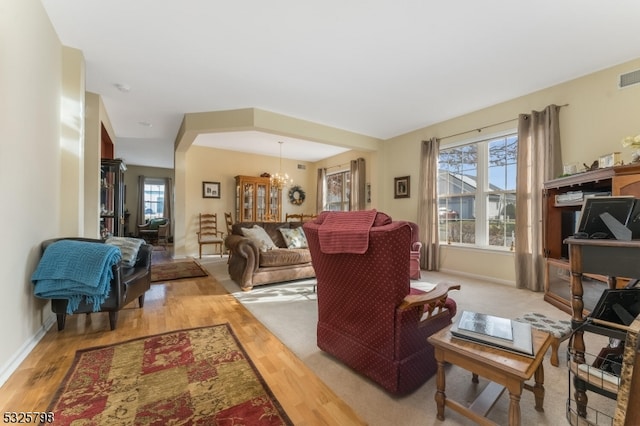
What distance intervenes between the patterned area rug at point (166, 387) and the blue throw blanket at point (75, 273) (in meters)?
0.44

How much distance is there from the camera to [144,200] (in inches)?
382

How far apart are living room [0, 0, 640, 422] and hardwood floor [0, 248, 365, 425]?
0.51ft

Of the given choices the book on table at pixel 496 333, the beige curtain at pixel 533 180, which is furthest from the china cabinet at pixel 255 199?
the book on table at pixel 496 333

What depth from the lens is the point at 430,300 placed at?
152cm

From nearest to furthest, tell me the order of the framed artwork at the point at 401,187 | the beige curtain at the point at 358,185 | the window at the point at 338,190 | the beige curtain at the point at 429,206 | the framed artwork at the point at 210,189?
the beige curtain at the point at 429,206 → the framed artwork at the point at 401,187 → the beige curtain at the point at 358,185 → the framed artwork at the point at 210,189 → the window at the point at 338,190

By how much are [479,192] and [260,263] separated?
146 inches

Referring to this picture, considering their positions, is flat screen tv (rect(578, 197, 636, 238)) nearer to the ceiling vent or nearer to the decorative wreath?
the ceiling vent

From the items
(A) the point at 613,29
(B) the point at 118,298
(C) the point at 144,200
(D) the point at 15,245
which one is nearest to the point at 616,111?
(A) the point at 613,29

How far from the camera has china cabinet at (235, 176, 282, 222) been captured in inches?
277

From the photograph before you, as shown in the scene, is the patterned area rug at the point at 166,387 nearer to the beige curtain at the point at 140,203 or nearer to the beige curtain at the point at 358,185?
the beige curtain at the point at 358,185

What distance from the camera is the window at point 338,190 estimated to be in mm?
7223

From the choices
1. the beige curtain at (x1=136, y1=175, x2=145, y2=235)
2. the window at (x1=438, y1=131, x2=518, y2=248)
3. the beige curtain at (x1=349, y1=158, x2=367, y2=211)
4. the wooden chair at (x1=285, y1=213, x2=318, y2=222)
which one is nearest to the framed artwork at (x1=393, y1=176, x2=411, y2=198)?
the window at (x1=438, y1=131, x2=518, y2=248)

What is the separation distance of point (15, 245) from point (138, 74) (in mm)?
2461

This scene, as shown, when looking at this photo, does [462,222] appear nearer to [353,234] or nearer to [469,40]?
[469,40]
